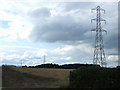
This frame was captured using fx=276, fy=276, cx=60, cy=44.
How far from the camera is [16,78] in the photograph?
28.8 m

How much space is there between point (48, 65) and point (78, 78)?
4538 centimetres

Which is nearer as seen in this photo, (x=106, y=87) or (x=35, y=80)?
(x=106, y=87)

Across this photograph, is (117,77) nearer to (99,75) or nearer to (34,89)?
(99,75)

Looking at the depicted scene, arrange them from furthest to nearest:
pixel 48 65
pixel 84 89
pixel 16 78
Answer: pixel 48 65
pixel 16 78
pixel 84 89

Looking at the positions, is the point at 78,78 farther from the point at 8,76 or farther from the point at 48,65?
the point at 48,65

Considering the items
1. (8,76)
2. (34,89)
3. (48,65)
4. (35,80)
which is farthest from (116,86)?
(48,65)

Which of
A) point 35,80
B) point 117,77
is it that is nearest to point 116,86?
point 117,77

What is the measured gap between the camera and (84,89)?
20.6 m

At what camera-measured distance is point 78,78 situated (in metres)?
21.0

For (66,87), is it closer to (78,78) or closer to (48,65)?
(78,78)

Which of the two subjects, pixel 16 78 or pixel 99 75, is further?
pixel 16 78

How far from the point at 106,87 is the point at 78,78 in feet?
7.26

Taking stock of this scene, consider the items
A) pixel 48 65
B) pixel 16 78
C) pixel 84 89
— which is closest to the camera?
pixel 84 89

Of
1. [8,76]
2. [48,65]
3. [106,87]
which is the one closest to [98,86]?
[106,87]
